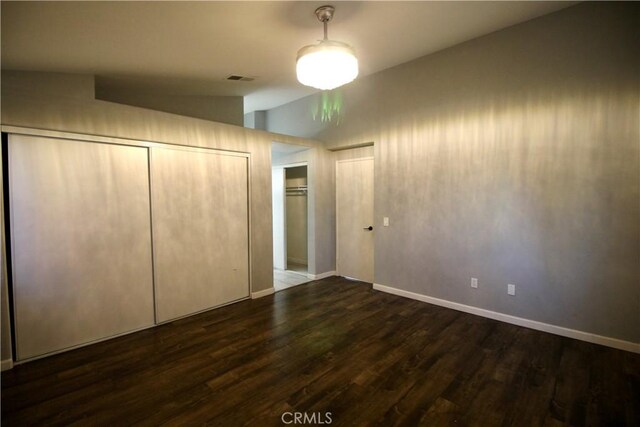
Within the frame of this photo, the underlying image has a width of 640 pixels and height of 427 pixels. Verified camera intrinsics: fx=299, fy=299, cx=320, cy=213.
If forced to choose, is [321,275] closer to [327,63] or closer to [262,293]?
[262,293]

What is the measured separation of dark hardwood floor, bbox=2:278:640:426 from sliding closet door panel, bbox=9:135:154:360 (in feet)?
0.83

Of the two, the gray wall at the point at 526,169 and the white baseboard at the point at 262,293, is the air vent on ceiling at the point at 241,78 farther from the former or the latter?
the white baseboard at the point at 262,293

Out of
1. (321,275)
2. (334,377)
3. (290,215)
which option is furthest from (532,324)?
(290,215)

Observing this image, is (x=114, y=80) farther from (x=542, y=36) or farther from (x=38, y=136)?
(x=542, y=36)

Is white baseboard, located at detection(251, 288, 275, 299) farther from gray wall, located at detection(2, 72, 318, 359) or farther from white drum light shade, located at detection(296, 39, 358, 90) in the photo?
white drum light shade, located at detection(296, 39, 358, 90)

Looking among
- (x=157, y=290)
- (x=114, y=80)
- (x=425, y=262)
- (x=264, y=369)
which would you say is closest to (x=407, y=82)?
(x=425, y=262)

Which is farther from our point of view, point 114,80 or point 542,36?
point 114,80

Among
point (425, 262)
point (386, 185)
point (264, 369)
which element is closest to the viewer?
point (264, 369)

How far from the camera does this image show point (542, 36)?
296cm

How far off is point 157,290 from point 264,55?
281 centimetres

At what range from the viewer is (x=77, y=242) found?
9.24 ft

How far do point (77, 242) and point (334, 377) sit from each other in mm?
2644

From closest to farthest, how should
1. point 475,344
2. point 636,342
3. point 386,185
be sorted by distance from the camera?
point 636,342, point 475,344, point 386,185

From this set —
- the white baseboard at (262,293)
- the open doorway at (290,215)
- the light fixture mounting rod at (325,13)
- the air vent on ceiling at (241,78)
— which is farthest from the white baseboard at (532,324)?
the air vent on ceiling at (241,78)
